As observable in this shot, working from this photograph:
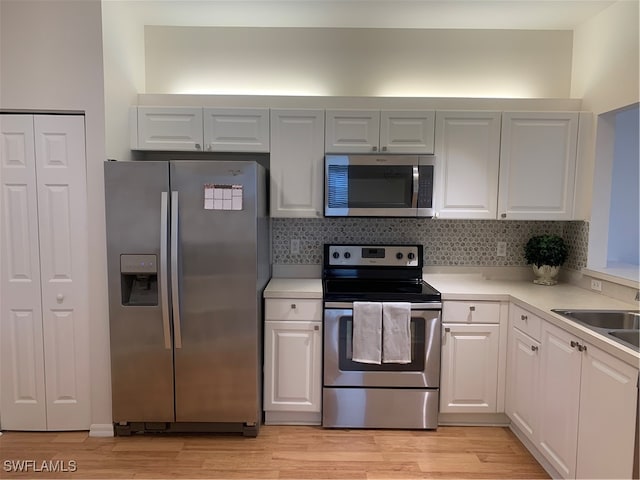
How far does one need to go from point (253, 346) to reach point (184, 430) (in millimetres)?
733

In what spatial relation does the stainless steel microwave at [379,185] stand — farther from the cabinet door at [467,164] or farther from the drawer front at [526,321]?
the drawer front at [526,321]

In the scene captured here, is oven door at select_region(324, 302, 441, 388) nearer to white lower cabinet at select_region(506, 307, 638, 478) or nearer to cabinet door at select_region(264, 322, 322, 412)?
cabinet door at select_region(264, 322, 322, 412)

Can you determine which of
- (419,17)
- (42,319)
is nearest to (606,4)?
(419,17)

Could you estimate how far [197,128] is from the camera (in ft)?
8.66

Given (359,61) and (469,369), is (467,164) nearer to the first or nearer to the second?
(359,61)

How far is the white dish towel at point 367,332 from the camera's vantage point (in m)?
2.40

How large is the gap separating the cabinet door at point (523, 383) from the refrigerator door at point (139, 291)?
2.14m

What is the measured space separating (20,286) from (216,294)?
124cm

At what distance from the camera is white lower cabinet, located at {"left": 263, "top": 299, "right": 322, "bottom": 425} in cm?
247

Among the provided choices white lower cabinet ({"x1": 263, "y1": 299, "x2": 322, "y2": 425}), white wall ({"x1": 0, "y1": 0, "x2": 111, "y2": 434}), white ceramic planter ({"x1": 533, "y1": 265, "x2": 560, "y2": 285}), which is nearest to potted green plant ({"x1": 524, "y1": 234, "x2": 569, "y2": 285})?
white ceramic planter ({"x1": 533, "y1": 265, "x2": 560, "y2": 285})

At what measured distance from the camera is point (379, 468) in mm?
2141

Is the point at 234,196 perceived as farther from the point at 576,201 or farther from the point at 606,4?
the point at 606,4

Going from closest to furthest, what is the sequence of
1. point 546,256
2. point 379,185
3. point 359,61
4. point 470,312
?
point 470,312
point 379,185
point 546,256
point 359,61

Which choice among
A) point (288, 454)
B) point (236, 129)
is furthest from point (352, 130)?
point (288, 454)
